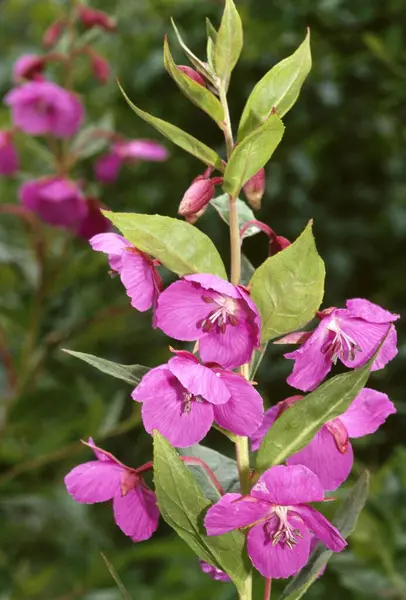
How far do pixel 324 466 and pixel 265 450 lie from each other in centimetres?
6

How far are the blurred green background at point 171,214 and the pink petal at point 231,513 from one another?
93 centimetres

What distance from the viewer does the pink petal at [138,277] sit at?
0.53 metres

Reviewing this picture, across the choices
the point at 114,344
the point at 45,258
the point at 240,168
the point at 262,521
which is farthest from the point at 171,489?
the point at 114,344

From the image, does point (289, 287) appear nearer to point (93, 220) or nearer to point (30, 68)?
point (93, 220)

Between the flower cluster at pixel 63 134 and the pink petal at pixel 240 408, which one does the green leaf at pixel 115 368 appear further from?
the flower cluster at pixel 63 134

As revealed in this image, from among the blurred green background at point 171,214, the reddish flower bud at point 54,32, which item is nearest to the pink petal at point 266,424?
the blurred green background at point 171,214

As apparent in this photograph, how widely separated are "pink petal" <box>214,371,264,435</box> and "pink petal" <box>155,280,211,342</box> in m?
0.03

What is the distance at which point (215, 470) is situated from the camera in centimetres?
58

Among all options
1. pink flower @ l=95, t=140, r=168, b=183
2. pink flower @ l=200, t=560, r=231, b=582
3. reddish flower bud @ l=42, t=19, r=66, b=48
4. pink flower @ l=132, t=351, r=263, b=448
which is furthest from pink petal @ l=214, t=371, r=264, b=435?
reddish flower bud @ l=42, t=19, r=66, b=48

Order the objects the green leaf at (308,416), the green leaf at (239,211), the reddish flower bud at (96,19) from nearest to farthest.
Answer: the green leaf at (308,416)
the green leaf at (239,211)
the reddish flower bud at (96,19)

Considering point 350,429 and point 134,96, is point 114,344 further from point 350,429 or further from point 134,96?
point 350,429

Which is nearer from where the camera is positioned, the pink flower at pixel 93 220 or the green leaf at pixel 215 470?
the green leaf at pixel 215 470

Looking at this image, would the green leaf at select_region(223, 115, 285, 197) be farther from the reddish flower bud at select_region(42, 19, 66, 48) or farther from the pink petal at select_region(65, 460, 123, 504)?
the reddish flower bud at select_region(42, 19, 66, 48)

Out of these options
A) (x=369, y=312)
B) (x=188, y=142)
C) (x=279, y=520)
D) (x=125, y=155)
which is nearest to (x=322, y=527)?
(x=279, y=520)
